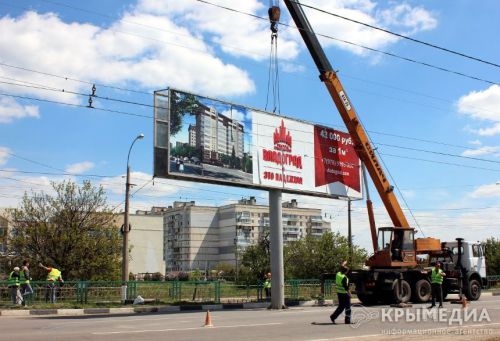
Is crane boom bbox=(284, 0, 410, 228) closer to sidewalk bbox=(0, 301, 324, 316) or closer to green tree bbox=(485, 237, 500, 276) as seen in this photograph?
sidewalk bbox=(0, 301, 324, 316)

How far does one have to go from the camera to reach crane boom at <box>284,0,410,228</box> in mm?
25375

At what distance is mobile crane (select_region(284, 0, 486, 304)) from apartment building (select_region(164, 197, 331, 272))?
113 m

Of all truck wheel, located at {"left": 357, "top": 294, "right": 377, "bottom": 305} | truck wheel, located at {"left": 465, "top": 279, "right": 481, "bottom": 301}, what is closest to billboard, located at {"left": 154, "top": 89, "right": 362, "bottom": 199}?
truck wheel, located at {"left": 357, "top": 294, "right": 377, "bottom": 305}

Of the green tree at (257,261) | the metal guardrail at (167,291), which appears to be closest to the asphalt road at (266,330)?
the metal guardrail at (167,291)

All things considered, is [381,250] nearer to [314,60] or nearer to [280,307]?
[280,307]

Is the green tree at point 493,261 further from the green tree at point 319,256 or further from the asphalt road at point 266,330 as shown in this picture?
the asphalt road at point 266,330

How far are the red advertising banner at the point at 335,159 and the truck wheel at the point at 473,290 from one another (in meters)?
6.75

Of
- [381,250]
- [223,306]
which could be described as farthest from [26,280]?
[381,250]

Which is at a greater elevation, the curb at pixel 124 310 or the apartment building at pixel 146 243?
the apartment building at pixel 146 243

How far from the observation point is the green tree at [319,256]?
39688 mm

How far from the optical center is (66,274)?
3253 centimetres

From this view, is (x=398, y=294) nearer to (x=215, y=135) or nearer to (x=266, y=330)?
(x=215, y=135)

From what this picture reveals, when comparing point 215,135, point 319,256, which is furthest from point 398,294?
point 319,256

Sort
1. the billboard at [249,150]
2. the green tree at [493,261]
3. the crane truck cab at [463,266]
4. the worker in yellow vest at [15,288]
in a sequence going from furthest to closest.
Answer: the green tree at [493,261] → the crane truck cab at [463,266] → the worker in yellow vest at [15,288] → the billboard at [249,150]
